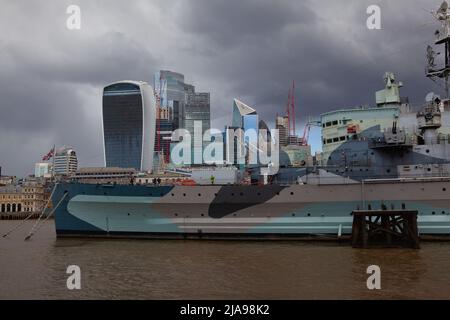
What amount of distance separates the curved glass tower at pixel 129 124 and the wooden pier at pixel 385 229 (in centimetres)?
14865

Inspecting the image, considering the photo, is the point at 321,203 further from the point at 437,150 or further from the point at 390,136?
the point at 437,150

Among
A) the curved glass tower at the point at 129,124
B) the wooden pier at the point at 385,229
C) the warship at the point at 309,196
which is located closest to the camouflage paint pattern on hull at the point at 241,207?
the warship at the point at 309,196

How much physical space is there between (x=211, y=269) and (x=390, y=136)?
12328 mm

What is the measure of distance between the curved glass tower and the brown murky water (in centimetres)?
14582

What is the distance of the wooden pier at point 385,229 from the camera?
755 inches

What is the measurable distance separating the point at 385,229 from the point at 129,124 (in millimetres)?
153514

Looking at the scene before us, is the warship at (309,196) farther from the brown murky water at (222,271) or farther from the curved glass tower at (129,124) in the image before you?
the curved glass tower at (129,124)

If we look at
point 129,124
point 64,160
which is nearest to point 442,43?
point 129,124

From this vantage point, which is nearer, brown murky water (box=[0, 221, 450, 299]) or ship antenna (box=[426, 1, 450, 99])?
brown murky water (box=[0, 221, 450, 299])

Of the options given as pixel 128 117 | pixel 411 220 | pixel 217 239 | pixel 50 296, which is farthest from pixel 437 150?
pixel 128 117

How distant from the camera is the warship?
20.8 m

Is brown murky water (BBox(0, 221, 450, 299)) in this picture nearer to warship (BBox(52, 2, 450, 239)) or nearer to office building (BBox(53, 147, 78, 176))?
warship (BBox(52, 2, 450, 239))

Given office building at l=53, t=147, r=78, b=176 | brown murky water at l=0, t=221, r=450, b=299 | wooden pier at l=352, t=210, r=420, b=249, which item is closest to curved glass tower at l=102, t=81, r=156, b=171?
office building at l=53, t=147, r=78, b=176

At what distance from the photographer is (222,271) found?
1427 centimetres
